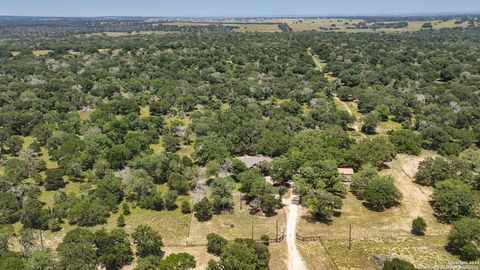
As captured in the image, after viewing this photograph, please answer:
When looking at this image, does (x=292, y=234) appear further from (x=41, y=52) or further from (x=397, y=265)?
(x=41, y=52)

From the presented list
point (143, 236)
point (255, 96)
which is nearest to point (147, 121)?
point (255, 96)

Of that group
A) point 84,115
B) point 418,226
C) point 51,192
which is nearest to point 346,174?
point 418,226

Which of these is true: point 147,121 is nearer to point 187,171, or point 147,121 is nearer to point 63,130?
point 63,130

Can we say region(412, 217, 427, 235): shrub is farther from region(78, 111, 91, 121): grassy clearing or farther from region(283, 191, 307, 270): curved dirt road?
region(78, 111, 91, 121): grassy clearing

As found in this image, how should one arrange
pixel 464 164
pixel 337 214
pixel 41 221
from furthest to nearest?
pixel 464 164 → pixel 337 214 → pixel 41 221

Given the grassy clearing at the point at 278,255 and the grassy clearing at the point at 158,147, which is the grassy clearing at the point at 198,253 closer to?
the grassy clearing at the point at 278,255

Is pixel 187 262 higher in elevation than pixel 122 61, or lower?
lower

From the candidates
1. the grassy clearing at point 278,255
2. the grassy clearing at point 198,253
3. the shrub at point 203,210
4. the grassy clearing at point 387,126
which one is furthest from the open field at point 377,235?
the grassy clearing at point 387,126
